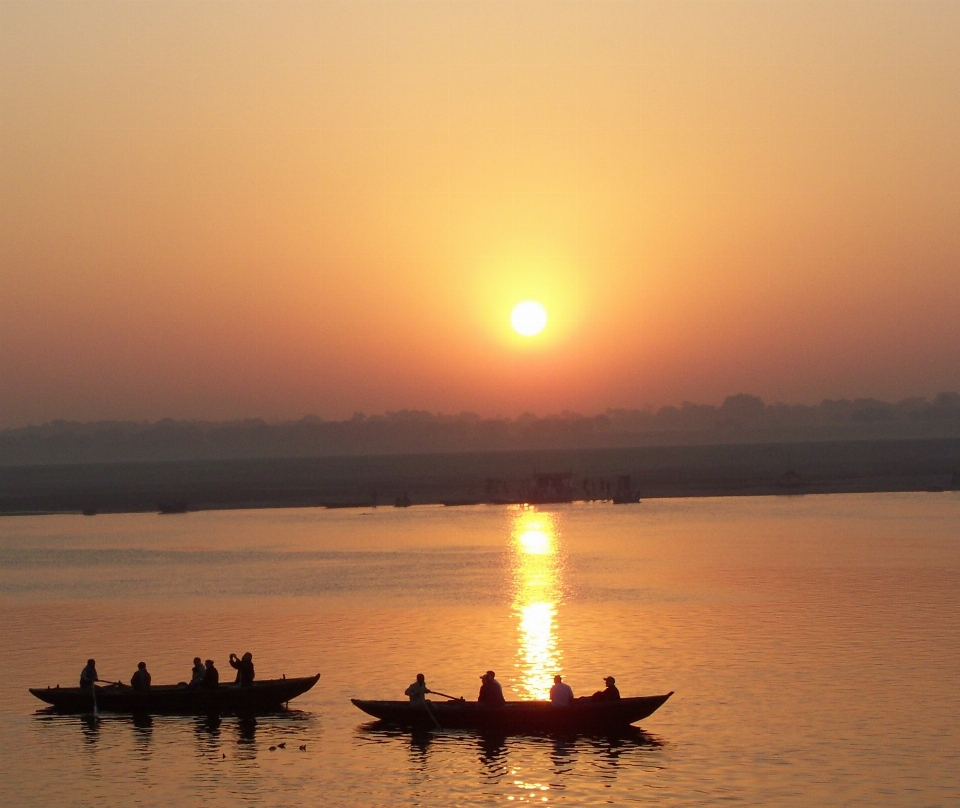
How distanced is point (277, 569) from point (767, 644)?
42.4m

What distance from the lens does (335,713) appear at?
41.1 metres

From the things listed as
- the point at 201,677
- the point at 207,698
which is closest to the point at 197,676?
the point at 201,677

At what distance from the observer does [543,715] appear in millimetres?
37562

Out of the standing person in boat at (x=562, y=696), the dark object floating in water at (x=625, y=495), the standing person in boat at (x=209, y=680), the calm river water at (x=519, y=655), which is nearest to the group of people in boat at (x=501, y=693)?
the standing person in boat at (x=562, y=696)

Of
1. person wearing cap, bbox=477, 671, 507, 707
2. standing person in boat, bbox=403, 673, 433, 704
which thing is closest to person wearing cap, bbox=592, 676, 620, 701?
person wearing cap, bbox=477, 671, 507, 707

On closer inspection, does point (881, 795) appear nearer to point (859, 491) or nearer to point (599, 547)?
point (599, 547)

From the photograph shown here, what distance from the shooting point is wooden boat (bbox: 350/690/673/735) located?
3747 cm

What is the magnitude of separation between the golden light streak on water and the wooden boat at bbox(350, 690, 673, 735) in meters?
4.80

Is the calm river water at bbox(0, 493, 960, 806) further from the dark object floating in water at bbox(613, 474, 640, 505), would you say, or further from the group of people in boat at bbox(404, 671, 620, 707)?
the dark object floating in water at bbox(613, 474, 640, 505)

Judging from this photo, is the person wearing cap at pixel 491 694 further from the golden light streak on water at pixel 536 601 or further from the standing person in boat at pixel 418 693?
the golden light streak on water at pixel 536 601

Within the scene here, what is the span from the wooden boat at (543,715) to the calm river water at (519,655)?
2.02 ft

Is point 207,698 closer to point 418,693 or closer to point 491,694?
point 418,693

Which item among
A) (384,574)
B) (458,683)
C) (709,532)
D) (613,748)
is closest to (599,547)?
(709,532)

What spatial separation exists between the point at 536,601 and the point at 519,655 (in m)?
17.2
